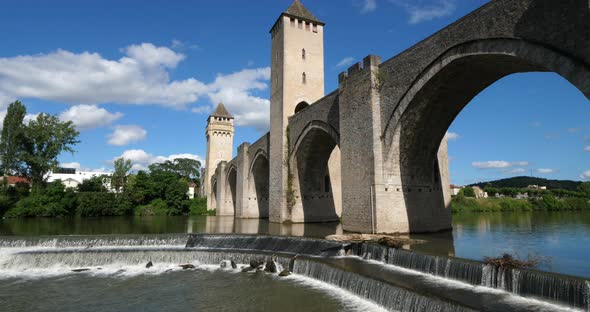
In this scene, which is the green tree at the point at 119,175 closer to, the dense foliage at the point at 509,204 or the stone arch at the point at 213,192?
the stone arch at the point at 213,192

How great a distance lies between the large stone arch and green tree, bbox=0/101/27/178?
23.3m

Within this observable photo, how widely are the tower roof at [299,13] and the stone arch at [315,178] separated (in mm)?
8986

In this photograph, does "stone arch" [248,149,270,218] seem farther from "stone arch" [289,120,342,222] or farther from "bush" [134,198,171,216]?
"bush" [134,198,171,216]

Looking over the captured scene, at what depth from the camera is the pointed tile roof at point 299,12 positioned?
2511 centimetres

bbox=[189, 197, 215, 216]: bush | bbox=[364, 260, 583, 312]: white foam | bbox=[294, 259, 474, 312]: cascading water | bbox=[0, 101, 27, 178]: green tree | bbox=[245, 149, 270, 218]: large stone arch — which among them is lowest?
bbox=[294, 259, 474, 312]: cascading water

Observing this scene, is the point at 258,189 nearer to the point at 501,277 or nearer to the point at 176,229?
the point at 176,229

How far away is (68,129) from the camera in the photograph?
124 feet

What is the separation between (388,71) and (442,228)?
7037 millimetres

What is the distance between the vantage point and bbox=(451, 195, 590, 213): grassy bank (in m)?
38.1

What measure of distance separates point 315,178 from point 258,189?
8.71 metres

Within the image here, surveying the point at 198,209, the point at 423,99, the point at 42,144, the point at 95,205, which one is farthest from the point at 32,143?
the point at 423,99

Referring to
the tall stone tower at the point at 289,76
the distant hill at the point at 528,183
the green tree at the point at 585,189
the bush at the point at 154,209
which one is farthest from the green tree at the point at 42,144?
the distant hill at the point at 528,183

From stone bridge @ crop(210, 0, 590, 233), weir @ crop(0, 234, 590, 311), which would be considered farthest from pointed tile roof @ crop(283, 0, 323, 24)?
weir @ crop(0, 234, 590, 311)

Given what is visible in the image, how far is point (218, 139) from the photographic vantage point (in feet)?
166
